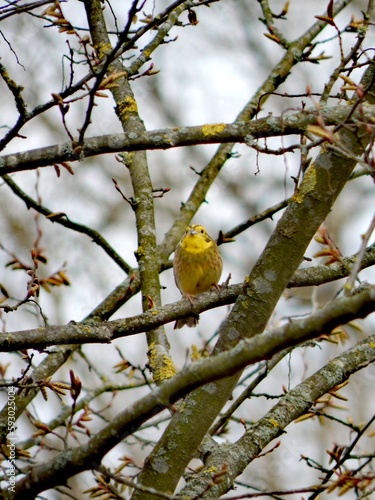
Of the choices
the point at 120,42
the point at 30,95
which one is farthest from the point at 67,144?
the point at 30,95

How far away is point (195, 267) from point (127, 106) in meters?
1.51

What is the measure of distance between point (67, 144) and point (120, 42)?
492 mm

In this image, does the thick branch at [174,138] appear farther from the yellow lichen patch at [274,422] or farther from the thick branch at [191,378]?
the yellow lichen patch at [274,422]

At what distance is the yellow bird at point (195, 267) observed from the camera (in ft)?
19.9

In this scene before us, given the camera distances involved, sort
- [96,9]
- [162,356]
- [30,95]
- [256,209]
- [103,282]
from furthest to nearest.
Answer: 1. [256,209]
2. [103,282]
3. [30,95]
4. [96,9]
5. [162,356]

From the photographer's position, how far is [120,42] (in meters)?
2.73

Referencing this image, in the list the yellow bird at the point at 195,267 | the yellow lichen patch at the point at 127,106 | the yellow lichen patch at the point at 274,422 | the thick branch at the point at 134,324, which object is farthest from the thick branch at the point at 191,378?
the yellow bird at the point at 195,267

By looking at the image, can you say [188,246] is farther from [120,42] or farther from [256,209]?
[256,209]

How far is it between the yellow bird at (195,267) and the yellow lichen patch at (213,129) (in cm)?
285

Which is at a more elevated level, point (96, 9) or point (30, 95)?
point (30, 95)

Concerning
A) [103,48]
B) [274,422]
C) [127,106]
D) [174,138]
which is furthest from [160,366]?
[103,48]

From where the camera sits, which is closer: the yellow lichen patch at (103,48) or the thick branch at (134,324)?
the thick branch at (134,324)

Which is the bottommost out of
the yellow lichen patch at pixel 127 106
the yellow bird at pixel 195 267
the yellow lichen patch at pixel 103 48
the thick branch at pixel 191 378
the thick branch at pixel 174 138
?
the thick branch at pixel 191 378

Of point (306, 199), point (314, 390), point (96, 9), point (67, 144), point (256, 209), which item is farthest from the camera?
point (256, 209)
